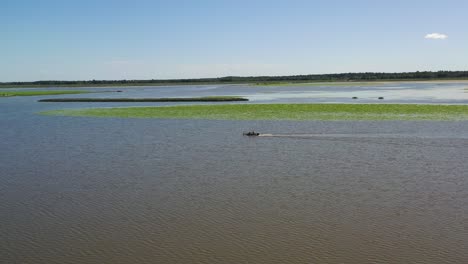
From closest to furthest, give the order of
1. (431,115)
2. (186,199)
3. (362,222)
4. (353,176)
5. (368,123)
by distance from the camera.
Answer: (362,222), (186,199), (353,176), (368,123), (431,115)

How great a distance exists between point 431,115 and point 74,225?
30.8 meters

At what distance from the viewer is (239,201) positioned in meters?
12.2

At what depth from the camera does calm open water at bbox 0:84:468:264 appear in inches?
349

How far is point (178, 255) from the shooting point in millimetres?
8633

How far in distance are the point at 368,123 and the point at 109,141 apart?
1641 centimetres

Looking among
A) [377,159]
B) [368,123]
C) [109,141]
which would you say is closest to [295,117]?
[368,123]

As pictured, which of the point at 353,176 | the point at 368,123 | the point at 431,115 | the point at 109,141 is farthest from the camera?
the point at 431,115

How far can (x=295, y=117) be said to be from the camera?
35781mm

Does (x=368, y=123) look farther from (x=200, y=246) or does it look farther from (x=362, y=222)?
(x=200, y=246)

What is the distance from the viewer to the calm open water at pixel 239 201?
29.1 ft

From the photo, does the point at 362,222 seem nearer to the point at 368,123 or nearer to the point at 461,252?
the point at 461,252

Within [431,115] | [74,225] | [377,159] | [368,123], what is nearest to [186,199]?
[74,225]

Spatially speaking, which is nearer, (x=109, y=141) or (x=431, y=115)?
(x=109, y=141)

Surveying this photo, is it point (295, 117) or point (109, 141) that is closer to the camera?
point (109, 141)
